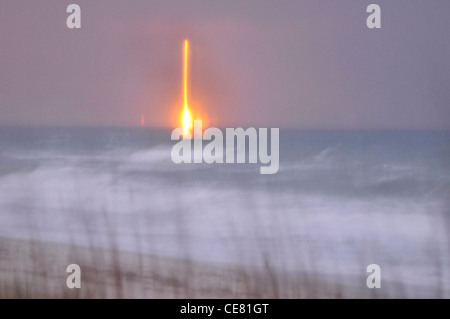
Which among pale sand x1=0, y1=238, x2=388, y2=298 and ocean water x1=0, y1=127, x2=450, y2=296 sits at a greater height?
ocean water x1=0, y1=127, x2=450, y2=296

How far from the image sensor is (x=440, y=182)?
8.05 ft

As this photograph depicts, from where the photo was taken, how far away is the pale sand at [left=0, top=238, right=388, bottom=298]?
2.44m

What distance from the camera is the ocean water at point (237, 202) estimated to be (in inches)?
96.3

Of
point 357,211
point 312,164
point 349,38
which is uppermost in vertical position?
point 349,38

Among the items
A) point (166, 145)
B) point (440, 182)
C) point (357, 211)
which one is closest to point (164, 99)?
point (166, 145)

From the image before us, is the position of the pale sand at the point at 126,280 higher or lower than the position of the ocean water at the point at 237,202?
lower

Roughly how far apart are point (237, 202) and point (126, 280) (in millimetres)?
559

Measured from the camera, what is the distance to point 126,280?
2.45 meters

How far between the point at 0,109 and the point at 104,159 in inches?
19.0

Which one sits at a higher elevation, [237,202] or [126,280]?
[237,202]

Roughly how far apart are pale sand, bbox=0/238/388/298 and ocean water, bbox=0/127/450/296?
0.04 meters

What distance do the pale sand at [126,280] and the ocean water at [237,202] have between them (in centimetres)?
4

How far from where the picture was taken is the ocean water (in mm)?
2445

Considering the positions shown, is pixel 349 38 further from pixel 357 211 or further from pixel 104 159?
pixel 104 159
